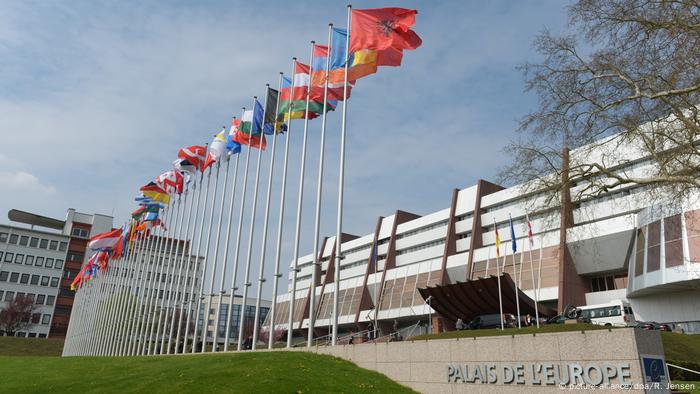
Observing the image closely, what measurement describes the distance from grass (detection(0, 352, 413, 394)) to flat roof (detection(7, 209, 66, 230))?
352 ft

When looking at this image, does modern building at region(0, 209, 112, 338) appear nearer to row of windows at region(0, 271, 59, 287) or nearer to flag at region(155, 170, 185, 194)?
row of windows at region(0, 271, 59, 287)

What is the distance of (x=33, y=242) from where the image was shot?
107m

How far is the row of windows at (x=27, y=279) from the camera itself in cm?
10125

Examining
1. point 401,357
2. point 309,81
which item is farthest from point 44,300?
point 401,357

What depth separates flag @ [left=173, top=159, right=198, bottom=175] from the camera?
4209 cm

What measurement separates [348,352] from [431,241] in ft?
169

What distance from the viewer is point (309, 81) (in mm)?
30094

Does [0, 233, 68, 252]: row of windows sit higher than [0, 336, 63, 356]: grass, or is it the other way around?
[0, 233, 68, 252]: row of windows

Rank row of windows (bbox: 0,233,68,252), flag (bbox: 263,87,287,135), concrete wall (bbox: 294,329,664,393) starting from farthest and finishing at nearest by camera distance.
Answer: row of windows (bbox: 0,233,68,252) < flag (bbox: 263,87,287,135) < concrete wall (bbox: 294,329,664,393)

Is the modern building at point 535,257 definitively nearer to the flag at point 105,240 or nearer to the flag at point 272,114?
the flag at point 272,114

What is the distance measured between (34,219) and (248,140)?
342 feet

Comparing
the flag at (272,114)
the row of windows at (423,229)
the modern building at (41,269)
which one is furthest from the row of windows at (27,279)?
the flag at (272,114)

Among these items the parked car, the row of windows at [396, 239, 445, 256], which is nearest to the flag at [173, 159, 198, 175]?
the parked car

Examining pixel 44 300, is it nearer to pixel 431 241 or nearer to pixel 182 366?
pixel 431 241
